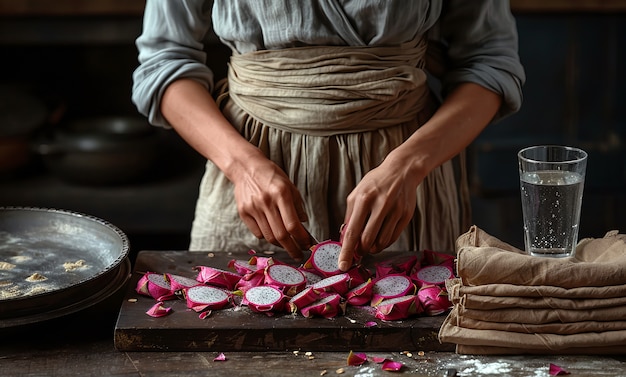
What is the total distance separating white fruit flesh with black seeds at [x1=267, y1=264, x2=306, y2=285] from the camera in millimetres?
1438

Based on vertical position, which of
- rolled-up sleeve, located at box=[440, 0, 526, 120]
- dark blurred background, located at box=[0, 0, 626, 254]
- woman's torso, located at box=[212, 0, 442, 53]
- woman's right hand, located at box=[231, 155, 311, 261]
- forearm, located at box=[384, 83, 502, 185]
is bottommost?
dark blurred background, located at box=[0, 0, 626, 254]

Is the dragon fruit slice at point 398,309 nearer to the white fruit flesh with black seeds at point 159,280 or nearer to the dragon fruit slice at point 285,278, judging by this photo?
the dragon fruit slice at point 285,278

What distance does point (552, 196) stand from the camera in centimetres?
138

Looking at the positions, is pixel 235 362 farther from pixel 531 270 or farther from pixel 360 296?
pixel 531 270

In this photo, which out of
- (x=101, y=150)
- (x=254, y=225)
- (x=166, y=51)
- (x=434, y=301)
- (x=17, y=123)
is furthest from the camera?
(x=17, y=123)

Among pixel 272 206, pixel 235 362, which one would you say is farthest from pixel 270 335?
pixel 272 206

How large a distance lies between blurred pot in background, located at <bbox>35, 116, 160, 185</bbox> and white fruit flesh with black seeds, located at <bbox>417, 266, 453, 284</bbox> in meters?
1.79

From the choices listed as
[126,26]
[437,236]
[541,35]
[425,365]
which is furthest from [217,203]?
[541,35]

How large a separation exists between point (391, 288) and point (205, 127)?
511 mm

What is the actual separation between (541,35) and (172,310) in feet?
7.02

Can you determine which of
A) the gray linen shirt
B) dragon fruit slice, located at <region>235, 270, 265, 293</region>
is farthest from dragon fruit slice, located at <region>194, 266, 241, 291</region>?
the gray linen shirt

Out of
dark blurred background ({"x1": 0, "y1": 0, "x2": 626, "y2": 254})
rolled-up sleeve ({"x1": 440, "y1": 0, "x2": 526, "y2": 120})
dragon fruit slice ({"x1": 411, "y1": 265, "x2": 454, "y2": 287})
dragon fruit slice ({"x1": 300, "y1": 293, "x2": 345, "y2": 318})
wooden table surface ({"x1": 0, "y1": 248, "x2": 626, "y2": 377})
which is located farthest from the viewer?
dark blurred background ({"x1": 0, "y1": 0, "x2": 626, "y2": 254})

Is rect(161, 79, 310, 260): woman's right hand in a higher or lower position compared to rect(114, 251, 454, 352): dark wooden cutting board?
higher

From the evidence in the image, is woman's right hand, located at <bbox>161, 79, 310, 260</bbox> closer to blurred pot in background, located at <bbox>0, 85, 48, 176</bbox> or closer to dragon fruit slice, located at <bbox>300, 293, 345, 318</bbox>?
dragon fruit slice, located at <bbox>300, 293, 345, 318</bbox>
